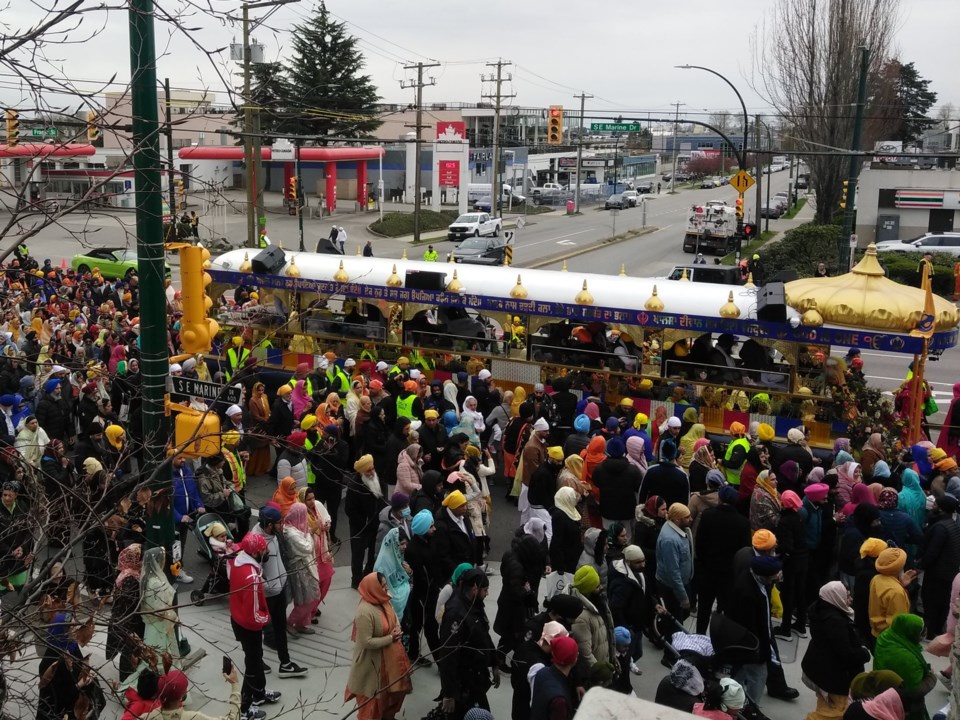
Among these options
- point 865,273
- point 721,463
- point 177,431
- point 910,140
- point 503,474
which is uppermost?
point 910,140

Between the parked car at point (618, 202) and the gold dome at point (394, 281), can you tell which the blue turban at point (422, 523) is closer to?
the gold dome at point (394, 281)

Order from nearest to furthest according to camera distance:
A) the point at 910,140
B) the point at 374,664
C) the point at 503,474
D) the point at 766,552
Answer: the point at 374,664 → the point at 766,552 → the point at 503,474 → the point at 910,140

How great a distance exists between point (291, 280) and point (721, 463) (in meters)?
8.80

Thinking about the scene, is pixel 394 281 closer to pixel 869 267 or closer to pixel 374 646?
pixel 869 267

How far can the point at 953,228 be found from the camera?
139 feet

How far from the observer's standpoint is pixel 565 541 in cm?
907

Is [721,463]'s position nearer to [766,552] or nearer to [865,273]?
[766,552]

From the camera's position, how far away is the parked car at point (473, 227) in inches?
1876

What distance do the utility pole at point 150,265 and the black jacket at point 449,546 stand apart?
224 cm

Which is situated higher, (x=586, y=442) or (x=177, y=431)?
(x=177, y=431)

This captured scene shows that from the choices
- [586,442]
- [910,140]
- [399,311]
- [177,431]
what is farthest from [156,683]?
[910,140]

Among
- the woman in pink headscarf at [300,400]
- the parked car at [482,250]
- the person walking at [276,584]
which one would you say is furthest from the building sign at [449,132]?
the person walking at [276,584]

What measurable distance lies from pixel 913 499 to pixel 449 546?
4.58 m

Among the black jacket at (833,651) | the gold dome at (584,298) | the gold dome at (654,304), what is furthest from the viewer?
the gold dome at (584,298)
